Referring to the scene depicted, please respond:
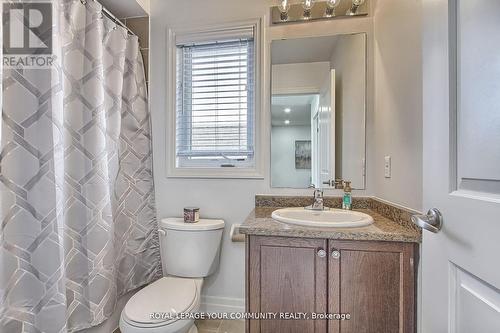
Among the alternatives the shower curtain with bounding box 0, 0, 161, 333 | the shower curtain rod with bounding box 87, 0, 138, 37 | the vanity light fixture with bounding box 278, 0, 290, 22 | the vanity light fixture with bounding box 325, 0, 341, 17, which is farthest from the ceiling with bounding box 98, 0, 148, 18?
the vanity light fixture with bounding box 325, 0, 341, 17

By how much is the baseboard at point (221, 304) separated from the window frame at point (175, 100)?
872 millimetres

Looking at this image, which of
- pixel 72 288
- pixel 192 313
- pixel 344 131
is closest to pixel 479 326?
pixel 192 313

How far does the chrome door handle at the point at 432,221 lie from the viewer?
68 cm

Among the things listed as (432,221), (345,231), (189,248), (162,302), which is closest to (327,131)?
(345,231)

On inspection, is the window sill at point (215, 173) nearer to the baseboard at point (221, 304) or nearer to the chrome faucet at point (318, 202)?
the chrome faucet at point (318, 202)

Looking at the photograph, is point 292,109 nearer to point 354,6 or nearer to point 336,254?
point 354,6

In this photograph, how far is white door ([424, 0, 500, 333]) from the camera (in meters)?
0.53

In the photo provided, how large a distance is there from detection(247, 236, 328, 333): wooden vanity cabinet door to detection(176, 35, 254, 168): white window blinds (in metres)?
0.76

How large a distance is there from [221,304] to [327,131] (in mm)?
1405

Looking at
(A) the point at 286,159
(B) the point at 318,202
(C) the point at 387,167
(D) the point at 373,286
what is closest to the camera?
(D) the point at 373,286

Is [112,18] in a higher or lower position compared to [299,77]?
higher

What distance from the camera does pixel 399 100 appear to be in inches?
49.8

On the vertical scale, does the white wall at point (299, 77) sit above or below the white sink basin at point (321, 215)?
above

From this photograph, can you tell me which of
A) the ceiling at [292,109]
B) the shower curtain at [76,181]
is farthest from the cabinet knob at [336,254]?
the shower curtain at [76,181]
